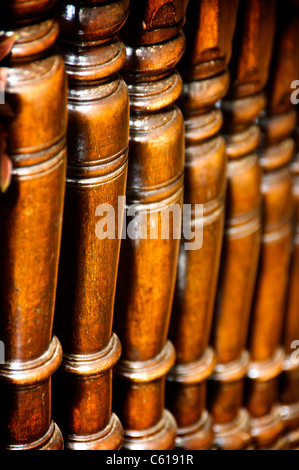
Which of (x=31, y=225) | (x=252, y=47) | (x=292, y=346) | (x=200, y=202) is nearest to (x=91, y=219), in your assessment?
(x=31, y=225)

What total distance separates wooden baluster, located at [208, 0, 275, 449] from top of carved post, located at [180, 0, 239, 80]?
0.06 meters

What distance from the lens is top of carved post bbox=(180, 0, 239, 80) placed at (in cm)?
85

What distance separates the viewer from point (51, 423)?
0.84 meters

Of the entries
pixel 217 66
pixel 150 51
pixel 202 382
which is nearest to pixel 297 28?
pixel 217 66

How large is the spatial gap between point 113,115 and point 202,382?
42cm

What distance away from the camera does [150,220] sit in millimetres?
851

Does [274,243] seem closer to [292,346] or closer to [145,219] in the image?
[292,346]

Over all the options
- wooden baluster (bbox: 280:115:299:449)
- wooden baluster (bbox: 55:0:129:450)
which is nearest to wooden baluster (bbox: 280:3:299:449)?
wooden baluster (bbox: 280:115:299:449)

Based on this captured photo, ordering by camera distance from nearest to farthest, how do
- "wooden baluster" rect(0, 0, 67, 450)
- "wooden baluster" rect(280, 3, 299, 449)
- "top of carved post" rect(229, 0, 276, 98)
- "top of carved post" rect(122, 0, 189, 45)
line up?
1. "wooden baluster" rect(0, 0, 67, 450)
2. "top of carved post" rect(122, 0, 189, 45)
3. "top of carved post" rect(229, 0, 276, 98)
4. "wooden baluster" rect(280, 3, 299, 449)

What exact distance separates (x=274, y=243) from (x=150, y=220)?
29cm

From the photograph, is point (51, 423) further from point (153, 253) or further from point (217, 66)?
point (217, 66)

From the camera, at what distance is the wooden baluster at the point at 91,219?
0.73m

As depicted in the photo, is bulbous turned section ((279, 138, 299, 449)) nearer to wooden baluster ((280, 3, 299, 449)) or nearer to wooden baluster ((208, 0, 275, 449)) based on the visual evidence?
wooden baluster ((280, 3, 299, 449))

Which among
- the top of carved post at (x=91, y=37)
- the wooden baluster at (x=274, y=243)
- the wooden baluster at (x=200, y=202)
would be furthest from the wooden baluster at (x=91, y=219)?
the wooden baluster at (x=274, y=243)
